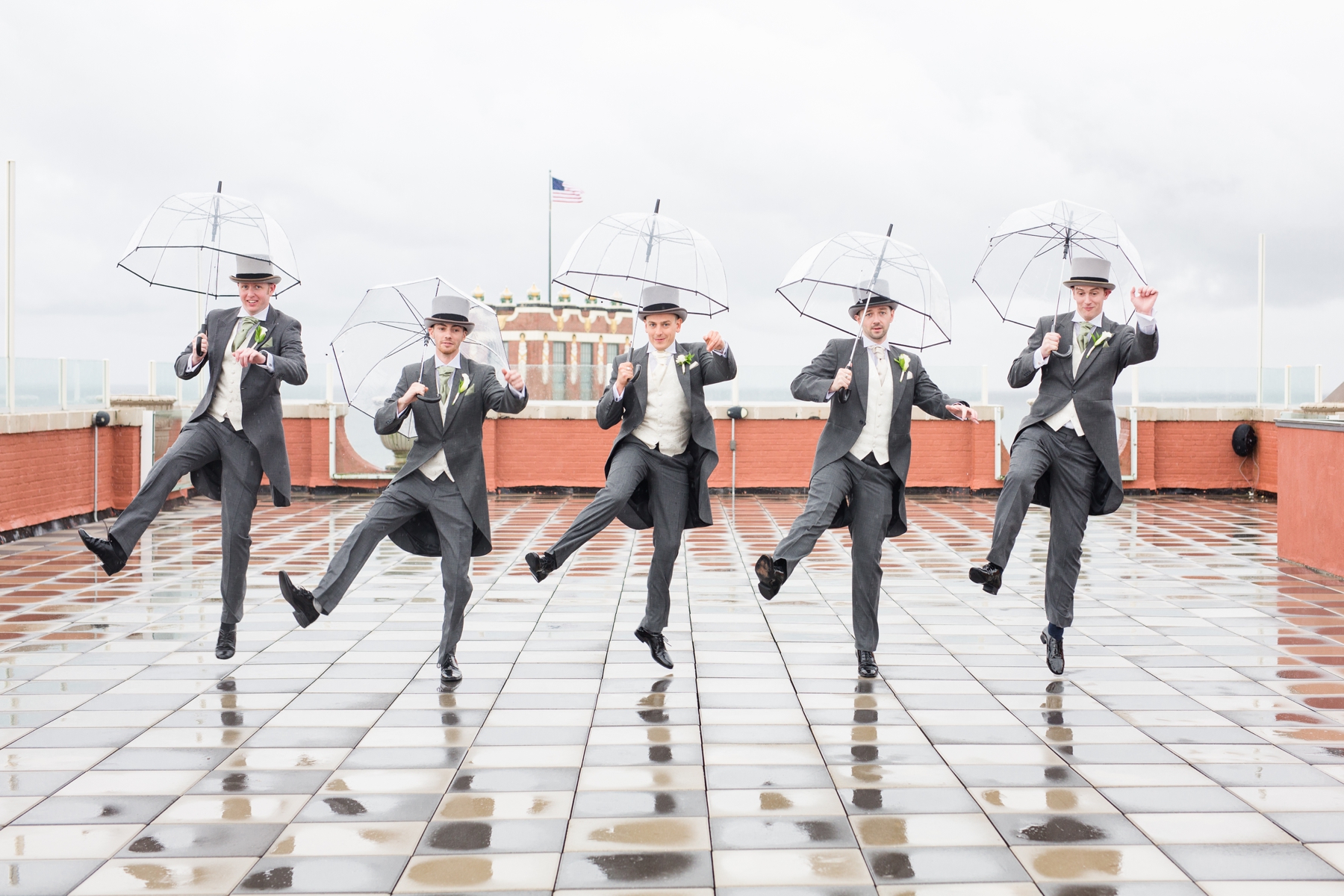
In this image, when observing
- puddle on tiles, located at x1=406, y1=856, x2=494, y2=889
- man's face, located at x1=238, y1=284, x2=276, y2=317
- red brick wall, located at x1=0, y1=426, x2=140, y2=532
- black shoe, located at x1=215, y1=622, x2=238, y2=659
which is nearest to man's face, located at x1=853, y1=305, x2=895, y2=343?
man's face, located at x1=238, y1=284, x2=276, y2=317

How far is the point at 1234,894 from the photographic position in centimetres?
303

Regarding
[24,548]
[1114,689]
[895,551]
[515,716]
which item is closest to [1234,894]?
[1114,689]

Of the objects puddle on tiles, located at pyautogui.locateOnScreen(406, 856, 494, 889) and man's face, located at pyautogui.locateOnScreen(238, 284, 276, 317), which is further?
man's face, located at pyautogui.locateOnScreen(238, 284, 276, 317)

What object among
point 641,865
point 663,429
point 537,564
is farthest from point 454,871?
point 663,429

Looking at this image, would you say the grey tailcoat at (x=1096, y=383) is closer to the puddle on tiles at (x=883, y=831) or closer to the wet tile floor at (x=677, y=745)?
the wet tile floor at (x=677, y=745)

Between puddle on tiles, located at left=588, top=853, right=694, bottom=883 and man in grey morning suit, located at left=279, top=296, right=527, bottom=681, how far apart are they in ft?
7.19

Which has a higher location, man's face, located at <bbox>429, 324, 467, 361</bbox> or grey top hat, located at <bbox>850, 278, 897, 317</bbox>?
grey top hat, located at <bbox>850, 278, 897, 317</bbox>

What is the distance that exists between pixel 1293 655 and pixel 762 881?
3999 millimetres

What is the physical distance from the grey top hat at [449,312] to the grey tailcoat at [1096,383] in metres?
2.57

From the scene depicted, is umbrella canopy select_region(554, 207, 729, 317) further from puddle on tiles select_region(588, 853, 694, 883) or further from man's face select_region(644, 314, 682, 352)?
puddle on tiles select_region(588, 853, 694, 883)

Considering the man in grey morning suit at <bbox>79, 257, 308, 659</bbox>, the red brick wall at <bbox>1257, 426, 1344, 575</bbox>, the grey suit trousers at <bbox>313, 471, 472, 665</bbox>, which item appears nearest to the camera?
the grey suit trousers at <bbox>313, 471, 472, 665</bbox>

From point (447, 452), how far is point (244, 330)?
129 cm

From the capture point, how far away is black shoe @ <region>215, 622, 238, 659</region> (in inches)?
226

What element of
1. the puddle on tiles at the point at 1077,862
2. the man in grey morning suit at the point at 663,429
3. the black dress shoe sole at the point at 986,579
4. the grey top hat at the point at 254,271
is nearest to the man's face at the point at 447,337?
the man in grey morning suit at the point at 663,429
